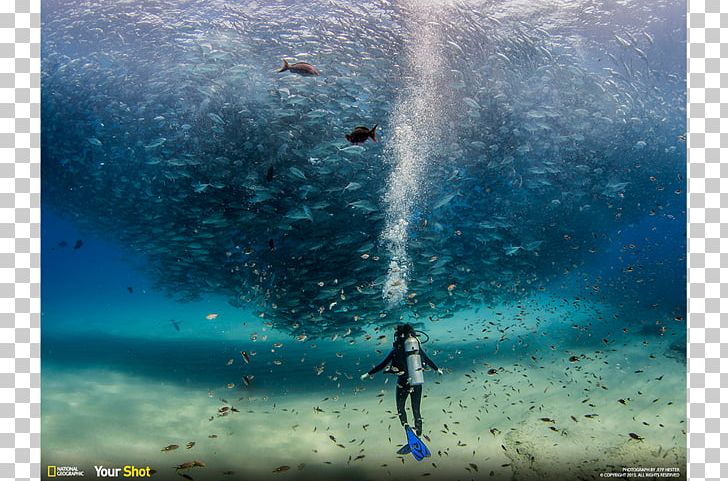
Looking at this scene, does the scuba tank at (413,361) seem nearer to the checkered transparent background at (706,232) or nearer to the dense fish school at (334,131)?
the dense fish school at (334,131)

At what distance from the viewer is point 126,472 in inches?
255

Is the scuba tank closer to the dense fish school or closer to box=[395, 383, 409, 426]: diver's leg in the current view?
box=[395, 383, 409, 426]: diver's leg

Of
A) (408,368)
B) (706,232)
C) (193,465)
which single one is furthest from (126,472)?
(706,232)

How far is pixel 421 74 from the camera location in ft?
28.2

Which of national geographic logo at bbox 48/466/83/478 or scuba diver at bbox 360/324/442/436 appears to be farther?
scuba diver at bbox 360/324/442/436

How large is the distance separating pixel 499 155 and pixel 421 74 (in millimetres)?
3452

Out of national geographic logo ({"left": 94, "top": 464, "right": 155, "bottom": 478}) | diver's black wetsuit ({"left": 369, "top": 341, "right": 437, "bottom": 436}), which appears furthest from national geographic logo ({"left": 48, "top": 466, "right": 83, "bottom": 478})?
diver's black wetsuit ({"left": 369, "top": 341, "right": 437, "bottom": 436})

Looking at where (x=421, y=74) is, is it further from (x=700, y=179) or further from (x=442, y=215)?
(x=700, y=179)

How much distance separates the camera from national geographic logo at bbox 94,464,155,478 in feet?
20.7

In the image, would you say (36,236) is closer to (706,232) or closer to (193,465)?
(193,465)

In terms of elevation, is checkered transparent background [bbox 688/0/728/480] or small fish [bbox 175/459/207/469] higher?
checkered transparent background [bbox 688/0/728/480]

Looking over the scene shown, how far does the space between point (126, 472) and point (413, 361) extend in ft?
16.5

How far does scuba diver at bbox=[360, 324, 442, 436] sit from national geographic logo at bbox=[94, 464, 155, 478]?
3.99 metres

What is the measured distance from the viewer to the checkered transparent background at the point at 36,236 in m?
5.25
